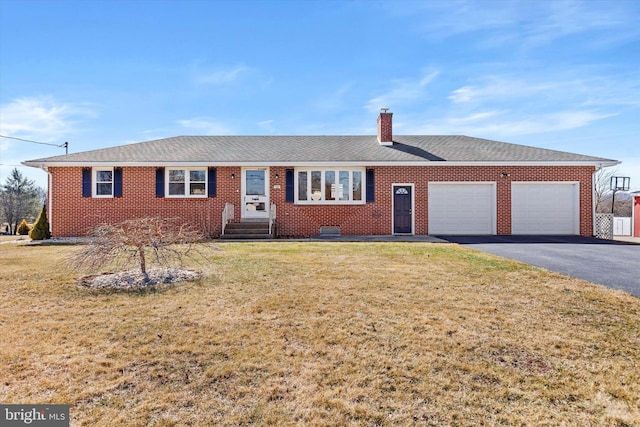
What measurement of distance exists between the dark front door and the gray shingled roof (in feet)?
4.13

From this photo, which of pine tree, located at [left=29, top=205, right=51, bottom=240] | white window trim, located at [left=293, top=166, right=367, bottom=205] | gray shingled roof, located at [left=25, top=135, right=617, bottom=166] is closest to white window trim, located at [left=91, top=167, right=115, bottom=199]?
gray shingled roof, located at [left=25, top=135, right=617, bottom=166]

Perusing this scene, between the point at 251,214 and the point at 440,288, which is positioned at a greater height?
the point at 251,214

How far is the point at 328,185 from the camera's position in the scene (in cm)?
1475

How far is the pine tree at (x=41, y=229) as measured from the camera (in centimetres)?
1333

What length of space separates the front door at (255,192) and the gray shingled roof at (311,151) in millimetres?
632

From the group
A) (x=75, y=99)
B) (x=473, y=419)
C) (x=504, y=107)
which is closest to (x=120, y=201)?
(x=75, y=99)

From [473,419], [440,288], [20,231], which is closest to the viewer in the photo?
[473,419]

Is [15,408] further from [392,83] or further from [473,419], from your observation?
[392,83]

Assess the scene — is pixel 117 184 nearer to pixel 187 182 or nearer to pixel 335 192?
pixel 187 182

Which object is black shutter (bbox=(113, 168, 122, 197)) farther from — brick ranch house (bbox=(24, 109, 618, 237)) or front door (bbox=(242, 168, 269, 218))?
front door (bbox=(242, 168, 269, 218))

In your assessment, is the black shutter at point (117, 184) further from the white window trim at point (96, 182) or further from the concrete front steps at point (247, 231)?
the concrete front steps at point (247, 231)

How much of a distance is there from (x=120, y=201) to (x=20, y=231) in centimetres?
918

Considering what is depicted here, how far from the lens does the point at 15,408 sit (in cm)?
234

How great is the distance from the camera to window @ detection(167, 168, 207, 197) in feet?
47.9
